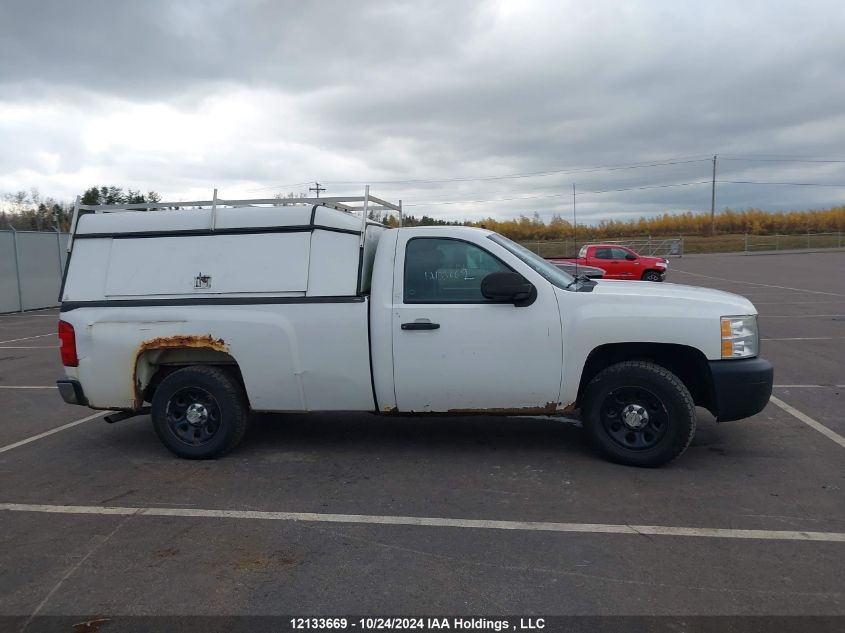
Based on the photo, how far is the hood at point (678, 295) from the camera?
519 cm

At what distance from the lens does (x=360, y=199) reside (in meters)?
5.78

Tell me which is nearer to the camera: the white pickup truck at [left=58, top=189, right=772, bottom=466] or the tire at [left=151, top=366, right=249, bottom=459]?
the white pickup truck at [left=58, top=189, right=772, bottom=466]

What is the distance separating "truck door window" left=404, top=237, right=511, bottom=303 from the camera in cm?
542

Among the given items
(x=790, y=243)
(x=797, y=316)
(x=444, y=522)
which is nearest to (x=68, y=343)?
(x=444, y=522)

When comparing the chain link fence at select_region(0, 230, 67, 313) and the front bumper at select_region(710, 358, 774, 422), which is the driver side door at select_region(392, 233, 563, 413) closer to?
the front bumper at select_region(710, 358, 774, 422)

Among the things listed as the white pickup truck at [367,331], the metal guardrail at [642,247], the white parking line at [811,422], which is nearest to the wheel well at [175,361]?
the white pickup truck at [367,331]

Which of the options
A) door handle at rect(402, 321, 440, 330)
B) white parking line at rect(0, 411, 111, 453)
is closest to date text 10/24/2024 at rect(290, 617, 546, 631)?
door handle at rect(402, 321, 440, 330)

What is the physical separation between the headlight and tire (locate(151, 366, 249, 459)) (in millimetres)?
3964

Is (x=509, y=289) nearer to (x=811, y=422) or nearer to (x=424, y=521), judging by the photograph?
(x=424, y=521)

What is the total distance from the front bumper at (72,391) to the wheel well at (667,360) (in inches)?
167

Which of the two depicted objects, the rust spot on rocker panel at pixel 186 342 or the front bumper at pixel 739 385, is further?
the rust spot on rocker panel at pixel 186 342

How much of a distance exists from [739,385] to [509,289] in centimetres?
188

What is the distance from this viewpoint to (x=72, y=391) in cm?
579

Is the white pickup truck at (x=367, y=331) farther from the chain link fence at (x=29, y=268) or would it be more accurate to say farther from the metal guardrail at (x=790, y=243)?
the metal guardrail at (x=790, y=243)
